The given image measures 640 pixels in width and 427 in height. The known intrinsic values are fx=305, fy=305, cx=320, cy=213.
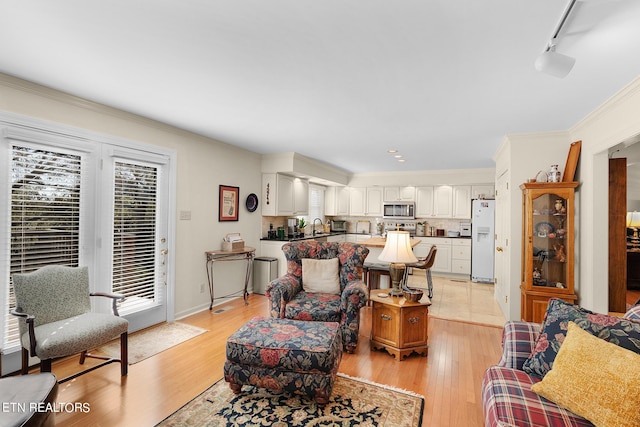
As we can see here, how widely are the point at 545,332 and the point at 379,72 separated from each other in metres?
2.03

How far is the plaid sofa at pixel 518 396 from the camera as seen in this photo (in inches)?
55.6

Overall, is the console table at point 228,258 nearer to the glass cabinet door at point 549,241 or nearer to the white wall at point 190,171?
the white wall at point 190,171

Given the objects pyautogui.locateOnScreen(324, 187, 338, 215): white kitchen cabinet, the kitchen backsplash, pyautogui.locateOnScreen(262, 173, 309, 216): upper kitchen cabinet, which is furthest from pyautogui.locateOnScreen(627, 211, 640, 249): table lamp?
pyautogui.locateOnScreen(262, 173, 309, 216): upper kitchen cabinet

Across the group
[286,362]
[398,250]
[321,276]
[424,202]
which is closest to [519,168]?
[398,250]

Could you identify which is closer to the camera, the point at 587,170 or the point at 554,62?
the point at 554,62

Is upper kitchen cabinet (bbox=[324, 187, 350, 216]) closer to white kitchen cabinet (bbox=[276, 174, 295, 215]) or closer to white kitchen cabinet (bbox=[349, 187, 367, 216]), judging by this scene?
white kitchen cabinet (bbox=[349, 187, 367, 216])

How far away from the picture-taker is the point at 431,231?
7492 mm

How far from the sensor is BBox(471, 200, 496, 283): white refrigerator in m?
6.32

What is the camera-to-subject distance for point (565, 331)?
1.75 meters

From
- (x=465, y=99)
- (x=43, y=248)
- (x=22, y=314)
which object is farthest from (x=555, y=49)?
(x=43, y=248)

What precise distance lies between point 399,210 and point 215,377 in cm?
580

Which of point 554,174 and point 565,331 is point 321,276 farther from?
point 554,174

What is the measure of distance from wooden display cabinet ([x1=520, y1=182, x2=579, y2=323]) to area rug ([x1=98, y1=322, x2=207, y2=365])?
390 centimetres

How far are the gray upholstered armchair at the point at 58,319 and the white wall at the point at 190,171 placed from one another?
131cm
